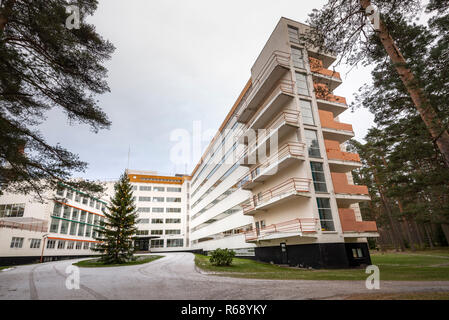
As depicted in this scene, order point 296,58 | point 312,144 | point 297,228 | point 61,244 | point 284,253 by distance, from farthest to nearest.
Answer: point 61,244 → point 296,58 → point 312,144 → point 284,253 → point 297,228

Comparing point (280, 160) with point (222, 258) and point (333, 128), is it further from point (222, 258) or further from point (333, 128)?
point (222, 258)

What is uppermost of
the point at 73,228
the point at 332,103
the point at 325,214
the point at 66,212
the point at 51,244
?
the point at 332,103

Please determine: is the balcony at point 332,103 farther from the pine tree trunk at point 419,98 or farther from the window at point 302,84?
the pine tree trunk at point 419,98

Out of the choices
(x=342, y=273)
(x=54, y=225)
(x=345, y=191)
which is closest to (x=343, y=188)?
(x=345, y=191)

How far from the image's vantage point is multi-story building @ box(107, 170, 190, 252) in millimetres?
59562

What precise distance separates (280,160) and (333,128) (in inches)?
231

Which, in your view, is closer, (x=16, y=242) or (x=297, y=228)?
(x=297, y=228)

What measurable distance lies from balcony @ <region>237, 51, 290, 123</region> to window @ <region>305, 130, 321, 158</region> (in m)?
6.17

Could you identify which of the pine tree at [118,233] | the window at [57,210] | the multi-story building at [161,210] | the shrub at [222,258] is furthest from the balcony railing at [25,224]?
the shrub at [222,258]

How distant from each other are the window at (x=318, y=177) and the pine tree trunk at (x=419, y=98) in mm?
7749

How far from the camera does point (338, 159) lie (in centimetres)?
1727

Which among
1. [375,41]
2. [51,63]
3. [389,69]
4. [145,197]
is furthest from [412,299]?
[145,197]

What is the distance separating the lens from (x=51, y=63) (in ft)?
27.2
